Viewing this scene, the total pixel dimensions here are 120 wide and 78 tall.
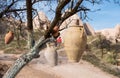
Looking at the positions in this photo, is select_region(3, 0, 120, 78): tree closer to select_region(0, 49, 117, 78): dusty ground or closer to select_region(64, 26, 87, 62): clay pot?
select_region(64, 26, 87, 62): clay pot

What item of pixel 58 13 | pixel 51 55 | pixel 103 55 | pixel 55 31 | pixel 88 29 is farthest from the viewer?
pixel 88 29

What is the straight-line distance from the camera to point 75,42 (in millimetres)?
8461

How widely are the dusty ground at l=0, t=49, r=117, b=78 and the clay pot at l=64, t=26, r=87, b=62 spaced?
16.7ft

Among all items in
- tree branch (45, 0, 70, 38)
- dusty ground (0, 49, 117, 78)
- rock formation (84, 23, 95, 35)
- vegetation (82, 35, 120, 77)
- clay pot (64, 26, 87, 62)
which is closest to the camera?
tree branch (45, 0, 70, 38)

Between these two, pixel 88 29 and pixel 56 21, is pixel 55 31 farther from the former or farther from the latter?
pixel 88 29

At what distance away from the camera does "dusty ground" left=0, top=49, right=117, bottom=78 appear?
46.2 feet

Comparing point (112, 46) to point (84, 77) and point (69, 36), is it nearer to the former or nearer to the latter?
point (84, 77)

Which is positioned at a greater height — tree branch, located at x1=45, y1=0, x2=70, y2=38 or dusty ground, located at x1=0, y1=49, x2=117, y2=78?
tree branch, located at x1=45, y1=0, x2=70, y2=38

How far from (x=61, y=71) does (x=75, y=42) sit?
21.4 feet

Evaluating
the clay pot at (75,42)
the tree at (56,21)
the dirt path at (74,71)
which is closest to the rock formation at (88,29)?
the dirt path at (74,71)

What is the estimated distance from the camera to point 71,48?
8695mm

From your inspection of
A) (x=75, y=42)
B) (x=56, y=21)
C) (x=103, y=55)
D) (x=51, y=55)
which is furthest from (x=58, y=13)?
(x=103, y=55)

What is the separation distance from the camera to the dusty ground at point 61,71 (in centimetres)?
1407

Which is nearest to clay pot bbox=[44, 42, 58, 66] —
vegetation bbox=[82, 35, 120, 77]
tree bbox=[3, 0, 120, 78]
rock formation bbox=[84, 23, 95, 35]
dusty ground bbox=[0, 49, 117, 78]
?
dusty ground bbox=[0, 49, 117, 78]
